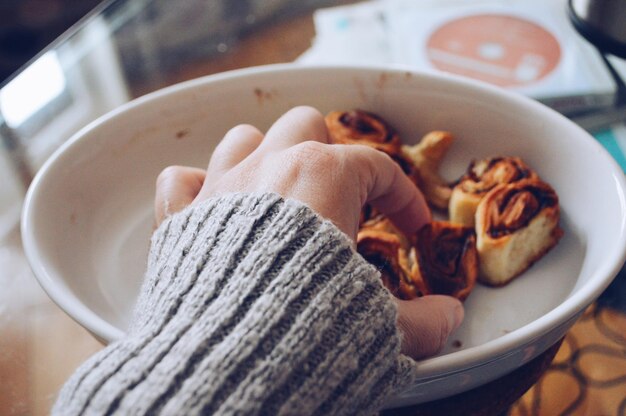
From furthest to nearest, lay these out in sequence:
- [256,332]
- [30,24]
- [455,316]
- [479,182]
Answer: [30,24], [479,182], [455,316], [256,332]

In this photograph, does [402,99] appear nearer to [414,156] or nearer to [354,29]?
[414,156]

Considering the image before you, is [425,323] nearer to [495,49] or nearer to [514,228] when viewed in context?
[514,228]

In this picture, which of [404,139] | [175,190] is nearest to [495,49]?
[404,139]

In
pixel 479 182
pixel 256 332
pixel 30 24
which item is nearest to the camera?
pixel 256 332

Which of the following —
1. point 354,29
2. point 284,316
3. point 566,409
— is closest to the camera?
point 284,316

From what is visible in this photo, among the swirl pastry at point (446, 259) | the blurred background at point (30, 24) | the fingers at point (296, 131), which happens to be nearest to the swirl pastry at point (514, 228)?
the swirl pastry at point (446, 259)

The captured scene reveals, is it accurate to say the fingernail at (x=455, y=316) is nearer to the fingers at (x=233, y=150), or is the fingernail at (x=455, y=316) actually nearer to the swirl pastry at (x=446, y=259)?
the swirl pastry at (x=446, y=259)

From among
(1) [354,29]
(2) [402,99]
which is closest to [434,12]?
(1) [354,29]
